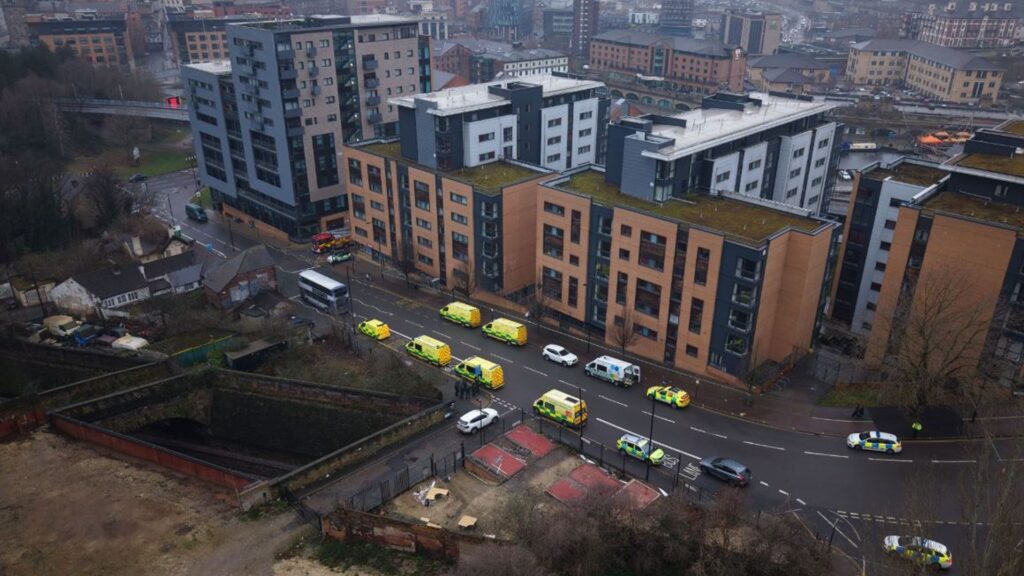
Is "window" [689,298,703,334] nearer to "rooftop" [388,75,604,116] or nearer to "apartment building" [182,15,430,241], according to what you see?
"rooftop" [388,75,604,116]

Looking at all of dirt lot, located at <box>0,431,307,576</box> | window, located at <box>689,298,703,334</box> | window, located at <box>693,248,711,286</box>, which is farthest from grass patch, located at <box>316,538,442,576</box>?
window, located at <box>693,248,711,286</box>

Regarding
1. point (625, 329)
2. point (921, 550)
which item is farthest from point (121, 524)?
point (921, 550)

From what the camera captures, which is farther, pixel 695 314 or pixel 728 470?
pixel 695 314

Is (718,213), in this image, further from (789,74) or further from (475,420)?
(789,74)

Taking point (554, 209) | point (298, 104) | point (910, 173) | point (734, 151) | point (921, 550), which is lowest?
point (921, 550)

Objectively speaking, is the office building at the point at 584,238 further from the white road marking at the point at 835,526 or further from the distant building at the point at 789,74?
the distant building at the point at 789,74
